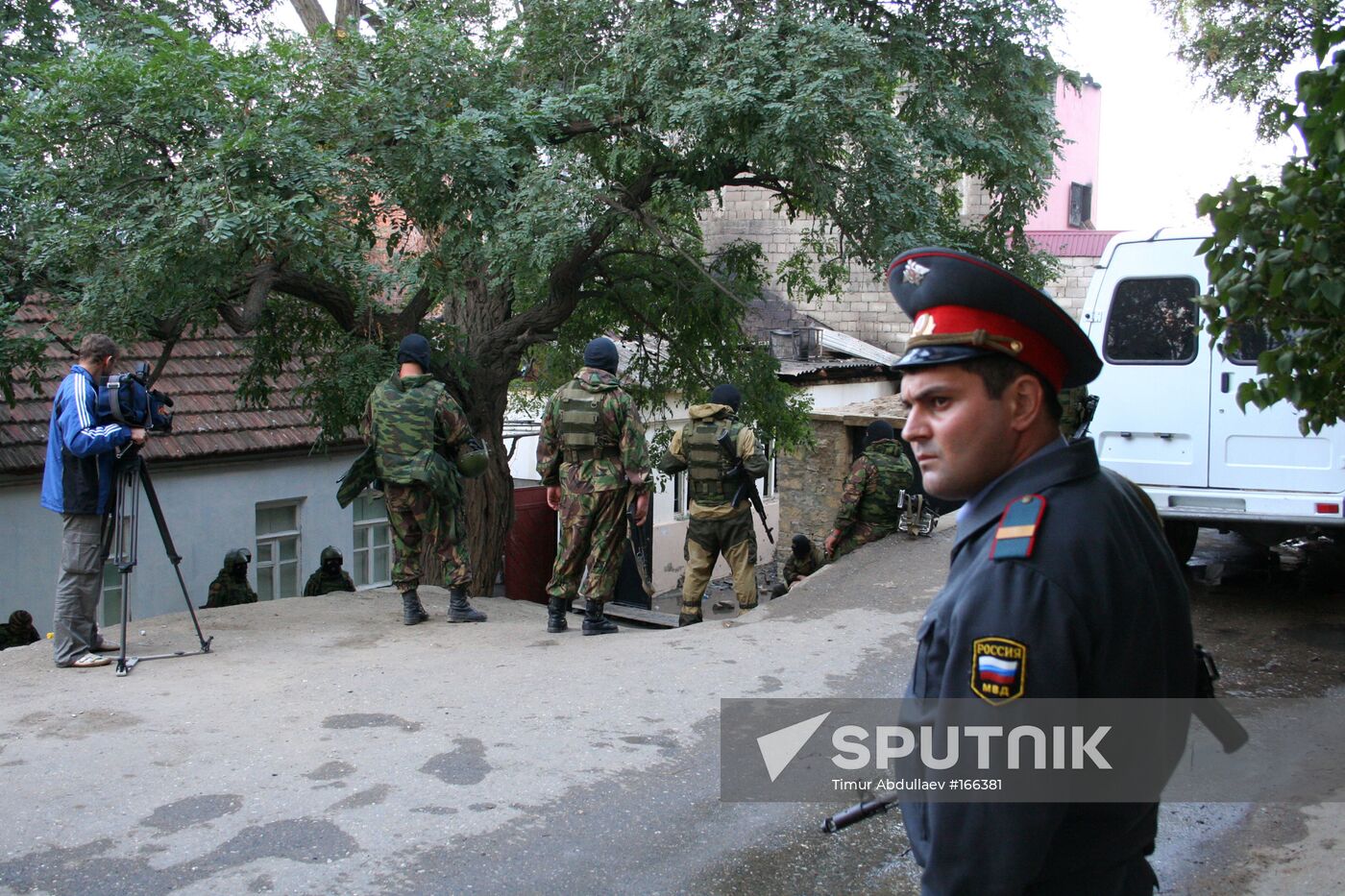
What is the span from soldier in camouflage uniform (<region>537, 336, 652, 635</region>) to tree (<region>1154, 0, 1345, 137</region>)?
8.10m

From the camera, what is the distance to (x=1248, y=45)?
12.4 metres

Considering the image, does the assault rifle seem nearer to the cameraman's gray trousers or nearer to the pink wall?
the cameraman's gray trousers

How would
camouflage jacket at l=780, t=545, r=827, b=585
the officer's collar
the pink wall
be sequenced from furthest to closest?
the pink wall, camouflage jacket at l=780, t=545, r=827, b=585, the officer's collar

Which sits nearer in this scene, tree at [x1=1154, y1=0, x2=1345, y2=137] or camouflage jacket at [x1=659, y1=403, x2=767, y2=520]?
camouflage jacket at [x1=659, y1=403, x2=767, y2=520]

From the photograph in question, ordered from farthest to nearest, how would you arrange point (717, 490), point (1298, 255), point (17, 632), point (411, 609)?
1. point (17, 632)
2. point (717, 490)
3. point (411, 609)
4. point (1298, 255)

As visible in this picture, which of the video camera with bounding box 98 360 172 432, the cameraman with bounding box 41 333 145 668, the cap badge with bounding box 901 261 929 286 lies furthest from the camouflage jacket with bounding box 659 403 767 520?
the cap badge with bounding box 901 261 929 286

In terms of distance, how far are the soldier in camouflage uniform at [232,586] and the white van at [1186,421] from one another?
24.7ft

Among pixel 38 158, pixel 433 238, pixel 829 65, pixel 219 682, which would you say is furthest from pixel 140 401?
pixel 829 65

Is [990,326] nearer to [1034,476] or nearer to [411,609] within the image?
[1034,476]

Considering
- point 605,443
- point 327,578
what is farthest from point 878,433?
point 327,578

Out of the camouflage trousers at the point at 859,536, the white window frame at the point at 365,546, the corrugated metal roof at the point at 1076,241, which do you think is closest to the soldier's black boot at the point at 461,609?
the camouflage trousers at the point at 859,536

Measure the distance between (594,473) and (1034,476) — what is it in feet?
18.6

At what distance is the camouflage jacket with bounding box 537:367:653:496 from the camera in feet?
24.4

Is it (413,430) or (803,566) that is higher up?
(413,430)
